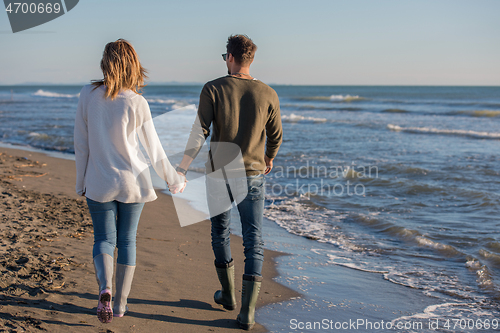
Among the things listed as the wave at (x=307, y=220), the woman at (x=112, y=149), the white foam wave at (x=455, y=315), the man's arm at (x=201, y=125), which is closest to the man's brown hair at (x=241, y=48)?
the man's arm at (x=201, y=125)

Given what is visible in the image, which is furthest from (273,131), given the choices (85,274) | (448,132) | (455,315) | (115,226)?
(448,132)

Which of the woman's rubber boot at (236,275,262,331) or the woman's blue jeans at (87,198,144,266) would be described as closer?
the woman's blue jeans at (87,198,144,266)

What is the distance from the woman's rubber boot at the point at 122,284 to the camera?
7.72 feet

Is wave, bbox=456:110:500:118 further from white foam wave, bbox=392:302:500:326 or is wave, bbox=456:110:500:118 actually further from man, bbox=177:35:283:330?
man, bbox=177:35:283:330

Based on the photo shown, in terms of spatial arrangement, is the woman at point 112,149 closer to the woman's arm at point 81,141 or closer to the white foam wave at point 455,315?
the woman's arm at point 81,141

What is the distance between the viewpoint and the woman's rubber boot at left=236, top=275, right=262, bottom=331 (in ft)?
8.25

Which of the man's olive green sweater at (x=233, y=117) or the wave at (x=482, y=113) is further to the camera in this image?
the wave at (x=482, y=113)

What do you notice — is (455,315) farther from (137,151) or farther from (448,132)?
(448,132)

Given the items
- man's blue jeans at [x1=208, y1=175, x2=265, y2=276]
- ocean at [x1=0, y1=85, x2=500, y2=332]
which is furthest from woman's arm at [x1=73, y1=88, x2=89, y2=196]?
ocean at [x1=0, y1=85, x2=500, y2=332]

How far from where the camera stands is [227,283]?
2701 millimetres

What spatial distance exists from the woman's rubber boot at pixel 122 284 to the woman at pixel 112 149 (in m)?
0.10

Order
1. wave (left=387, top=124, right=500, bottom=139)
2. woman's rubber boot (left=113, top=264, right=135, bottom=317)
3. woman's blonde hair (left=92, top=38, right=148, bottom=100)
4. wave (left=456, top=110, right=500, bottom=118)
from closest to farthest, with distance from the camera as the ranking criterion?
woman's blonde hair (left=92, top=38, right=148, bottom=100)
woman's rubber boot (left=113, top=264, right=135, bottom=317)
wave (left=387, top=124, right=500, bottom=139)
wave (left=456, top=110, right=500, bottom=118)

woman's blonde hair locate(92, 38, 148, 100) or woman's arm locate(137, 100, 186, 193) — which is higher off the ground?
woman's blonde hair locate(92, 38, 148, 100)

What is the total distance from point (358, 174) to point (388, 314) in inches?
214
